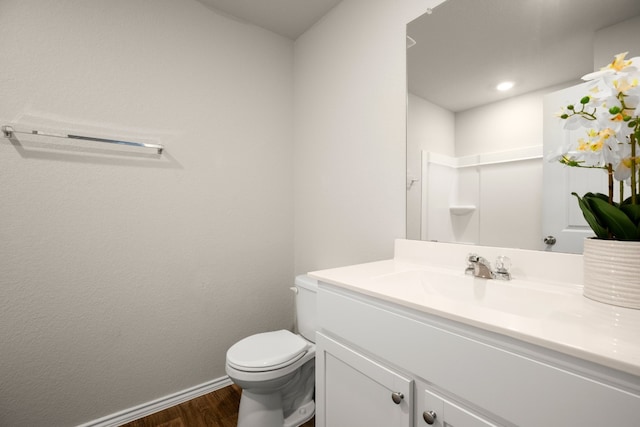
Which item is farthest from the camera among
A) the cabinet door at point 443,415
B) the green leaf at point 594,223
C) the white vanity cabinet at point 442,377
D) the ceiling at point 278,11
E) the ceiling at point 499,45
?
the ceiling at point 278,11

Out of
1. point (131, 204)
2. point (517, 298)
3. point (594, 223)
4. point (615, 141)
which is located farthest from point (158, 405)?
point (615, 141)

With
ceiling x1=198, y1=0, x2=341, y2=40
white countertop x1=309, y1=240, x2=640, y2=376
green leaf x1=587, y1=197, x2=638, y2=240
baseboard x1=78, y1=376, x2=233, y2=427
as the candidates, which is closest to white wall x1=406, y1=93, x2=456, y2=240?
white countertop x1=309, y1=240, x2=640, y2=376

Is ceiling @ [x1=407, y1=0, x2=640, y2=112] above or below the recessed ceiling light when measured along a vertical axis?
above

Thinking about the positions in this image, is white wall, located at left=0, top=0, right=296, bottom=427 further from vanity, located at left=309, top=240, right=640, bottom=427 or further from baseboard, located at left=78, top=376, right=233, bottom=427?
vanity, located at left=309, top=240, right=640, bottom=427

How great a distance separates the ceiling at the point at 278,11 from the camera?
1.69 m

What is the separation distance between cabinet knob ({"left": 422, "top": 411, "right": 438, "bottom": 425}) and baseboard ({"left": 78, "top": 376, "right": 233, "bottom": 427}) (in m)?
1.48

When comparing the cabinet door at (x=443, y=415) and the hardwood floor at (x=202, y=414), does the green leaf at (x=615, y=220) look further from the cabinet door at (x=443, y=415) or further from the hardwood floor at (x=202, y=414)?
the hardwood floor at (x=202, y=414)

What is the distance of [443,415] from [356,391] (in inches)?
11.4

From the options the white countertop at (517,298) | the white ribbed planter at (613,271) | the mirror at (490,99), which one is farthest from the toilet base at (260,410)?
the white ribbed planter at (613,271)

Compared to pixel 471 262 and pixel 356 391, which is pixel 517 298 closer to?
pixel 471 262

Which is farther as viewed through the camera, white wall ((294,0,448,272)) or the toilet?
white wall ((294,0,448,272))

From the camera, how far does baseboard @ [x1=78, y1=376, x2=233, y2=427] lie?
1422 mm

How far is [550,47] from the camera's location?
0.96 meters

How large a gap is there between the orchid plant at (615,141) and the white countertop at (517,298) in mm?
196
